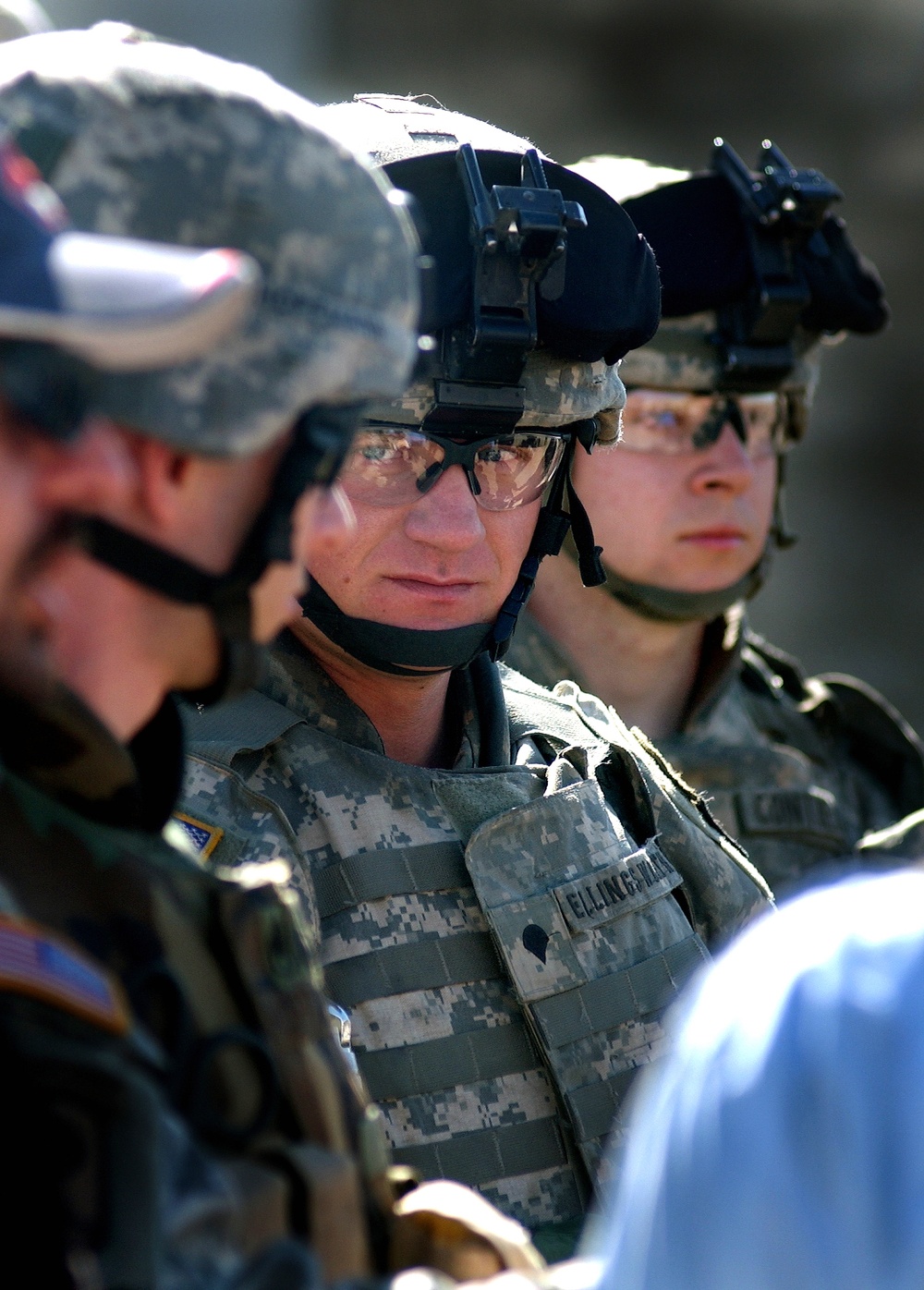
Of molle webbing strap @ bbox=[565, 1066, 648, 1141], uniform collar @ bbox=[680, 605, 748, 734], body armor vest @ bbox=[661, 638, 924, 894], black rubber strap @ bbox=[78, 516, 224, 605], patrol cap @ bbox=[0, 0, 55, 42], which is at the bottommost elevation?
body armor vest @ bbox=[661, 638, 924, 894]

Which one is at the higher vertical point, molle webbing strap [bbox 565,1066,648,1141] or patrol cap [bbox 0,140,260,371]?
patrol cap [bbox 0,140,260,371]

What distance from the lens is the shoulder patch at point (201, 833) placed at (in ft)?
7.61

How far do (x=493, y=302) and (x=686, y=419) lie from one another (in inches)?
65.0

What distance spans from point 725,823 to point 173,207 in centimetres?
308

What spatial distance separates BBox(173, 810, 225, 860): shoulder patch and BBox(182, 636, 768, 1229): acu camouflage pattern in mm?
22

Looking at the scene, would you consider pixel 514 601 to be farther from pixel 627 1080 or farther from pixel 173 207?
pixel 173 207

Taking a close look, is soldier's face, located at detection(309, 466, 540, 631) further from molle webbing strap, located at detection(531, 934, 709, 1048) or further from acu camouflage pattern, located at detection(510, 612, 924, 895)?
acu camouflage pattern, located at detection(510, 612, 924, 895)

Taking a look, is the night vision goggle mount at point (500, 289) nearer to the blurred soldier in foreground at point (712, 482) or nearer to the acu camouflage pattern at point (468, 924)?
the acu camouflage pattern at point (468, 924)

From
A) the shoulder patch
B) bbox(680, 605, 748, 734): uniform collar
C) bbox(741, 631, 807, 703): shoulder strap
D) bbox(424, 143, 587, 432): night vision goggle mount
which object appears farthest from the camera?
bbox(741, 631, 807, 703): shoulder strap

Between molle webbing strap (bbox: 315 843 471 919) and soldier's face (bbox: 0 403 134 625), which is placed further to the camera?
molle webbing strap (bbox: 315 843 471 919)

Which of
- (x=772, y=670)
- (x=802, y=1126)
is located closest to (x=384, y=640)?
(x=802, y=1126)

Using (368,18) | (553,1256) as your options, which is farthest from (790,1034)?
(368,18)

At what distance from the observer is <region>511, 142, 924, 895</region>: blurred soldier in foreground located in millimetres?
4152

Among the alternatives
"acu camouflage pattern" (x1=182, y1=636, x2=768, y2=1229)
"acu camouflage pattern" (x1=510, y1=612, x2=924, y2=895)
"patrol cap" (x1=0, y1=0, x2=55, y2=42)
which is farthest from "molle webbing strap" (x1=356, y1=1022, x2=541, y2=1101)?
"patrol cap" (x1=0, y1=0, x2=55, y2=42)
